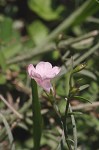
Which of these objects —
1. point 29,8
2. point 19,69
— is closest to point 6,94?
point 19,69

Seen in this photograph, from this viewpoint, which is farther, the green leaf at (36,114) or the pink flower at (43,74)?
the green leaf at (36,114)

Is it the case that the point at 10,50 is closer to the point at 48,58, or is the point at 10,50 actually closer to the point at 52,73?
the point at 48,58

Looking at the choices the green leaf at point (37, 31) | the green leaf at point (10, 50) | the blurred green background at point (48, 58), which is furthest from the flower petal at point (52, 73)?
the green leaf at point (37, 31)

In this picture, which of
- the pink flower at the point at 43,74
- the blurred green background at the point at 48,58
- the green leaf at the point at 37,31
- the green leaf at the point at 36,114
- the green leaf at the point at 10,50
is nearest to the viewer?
the pink flower at the point at 43,74

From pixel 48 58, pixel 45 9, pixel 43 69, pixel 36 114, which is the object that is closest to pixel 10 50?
pixel 48 58

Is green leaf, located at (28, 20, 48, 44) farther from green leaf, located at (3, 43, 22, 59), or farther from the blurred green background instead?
green leaf, located at (3, 43, 22, 59)

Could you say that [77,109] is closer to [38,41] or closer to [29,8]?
[38,41]

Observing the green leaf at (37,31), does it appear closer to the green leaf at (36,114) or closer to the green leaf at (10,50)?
the green leaf at (10,50)
